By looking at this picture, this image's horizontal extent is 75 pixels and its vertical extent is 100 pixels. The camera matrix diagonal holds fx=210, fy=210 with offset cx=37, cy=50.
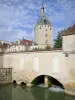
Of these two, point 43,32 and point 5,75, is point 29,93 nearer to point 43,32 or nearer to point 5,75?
point 5,75

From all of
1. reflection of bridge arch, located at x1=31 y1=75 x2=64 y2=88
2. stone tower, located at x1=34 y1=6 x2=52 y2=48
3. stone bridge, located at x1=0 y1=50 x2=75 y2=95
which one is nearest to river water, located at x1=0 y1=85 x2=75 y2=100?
stone bridge, located at x1=0 y1=50 x2=75 y2=95

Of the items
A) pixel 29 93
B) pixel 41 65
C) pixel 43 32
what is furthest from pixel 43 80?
pixel 43 32

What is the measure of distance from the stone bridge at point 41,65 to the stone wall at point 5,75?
462 millimetres

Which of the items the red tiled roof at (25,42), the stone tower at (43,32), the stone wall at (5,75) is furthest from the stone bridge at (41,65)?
the stone tower at (43,32)

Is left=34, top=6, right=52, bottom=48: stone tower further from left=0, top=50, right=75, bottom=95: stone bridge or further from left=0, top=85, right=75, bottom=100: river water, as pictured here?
left=0, top=85, right=75, bottom=100: river water

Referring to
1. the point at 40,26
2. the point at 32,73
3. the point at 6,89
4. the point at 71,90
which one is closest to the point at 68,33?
the point at 71,90

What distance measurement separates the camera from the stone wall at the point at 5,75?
23.7 m

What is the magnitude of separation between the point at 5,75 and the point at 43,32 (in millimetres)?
28918

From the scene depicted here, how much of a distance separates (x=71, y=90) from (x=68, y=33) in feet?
15.9

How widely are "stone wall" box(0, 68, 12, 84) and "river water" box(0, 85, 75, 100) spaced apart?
4.92 feet

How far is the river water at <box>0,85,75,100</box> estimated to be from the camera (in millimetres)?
17944

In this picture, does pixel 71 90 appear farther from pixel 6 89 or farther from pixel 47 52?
pixel 6 89

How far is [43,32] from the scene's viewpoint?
5159 centimetres

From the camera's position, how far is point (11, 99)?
17.5 metres
